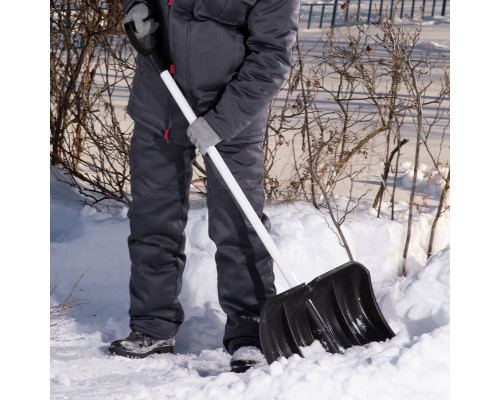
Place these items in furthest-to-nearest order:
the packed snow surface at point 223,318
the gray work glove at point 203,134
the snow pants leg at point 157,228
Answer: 1. the snow pants leg at point 157,228
2. the gray work glove at point 203,134
3. the packed snow surface at point 223,318

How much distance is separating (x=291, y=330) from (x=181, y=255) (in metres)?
0.67

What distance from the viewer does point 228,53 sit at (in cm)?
260

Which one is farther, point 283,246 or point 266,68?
point 283,246

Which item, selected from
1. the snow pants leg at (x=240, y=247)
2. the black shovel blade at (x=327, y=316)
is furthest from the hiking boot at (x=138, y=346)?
the black shovel blade at (x=327, y=316)

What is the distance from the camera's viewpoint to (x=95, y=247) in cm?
384

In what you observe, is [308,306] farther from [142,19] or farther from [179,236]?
[142,19]

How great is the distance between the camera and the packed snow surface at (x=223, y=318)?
95.7 inches

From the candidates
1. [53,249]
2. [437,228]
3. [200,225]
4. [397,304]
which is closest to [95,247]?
[53,249]

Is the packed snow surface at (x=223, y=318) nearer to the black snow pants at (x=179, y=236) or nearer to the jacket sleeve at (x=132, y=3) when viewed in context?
the black snow pants at (x=179, y=236)

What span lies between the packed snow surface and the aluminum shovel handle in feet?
1.33

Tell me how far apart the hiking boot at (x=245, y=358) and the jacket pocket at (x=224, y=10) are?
132 cm

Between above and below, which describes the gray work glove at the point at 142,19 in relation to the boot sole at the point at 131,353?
above
